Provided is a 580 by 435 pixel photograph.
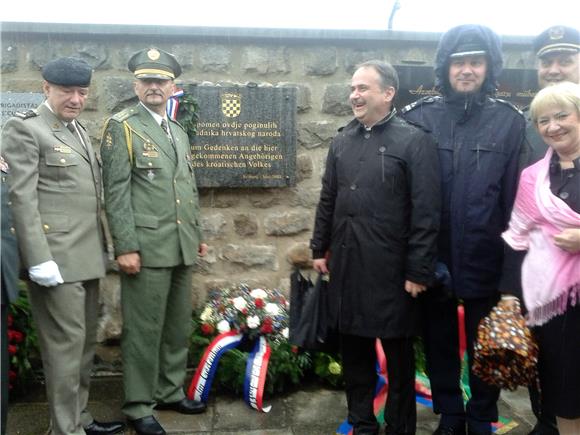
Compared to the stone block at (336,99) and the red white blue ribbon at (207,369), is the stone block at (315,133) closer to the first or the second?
the stone block at (336,99)

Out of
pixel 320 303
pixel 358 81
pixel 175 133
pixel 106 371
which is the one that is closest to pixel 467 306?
pixel 320 303

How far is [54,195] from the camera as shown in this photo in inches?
112

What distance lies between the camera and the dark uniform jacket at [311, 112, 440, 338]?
2729 mm

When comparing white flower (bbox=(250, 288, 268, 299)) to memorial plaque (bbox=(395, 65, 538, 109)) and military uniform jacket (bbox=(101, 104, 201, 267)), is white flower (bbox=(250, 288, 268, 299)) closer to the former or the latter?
military uniform jacket (bbox=(101, 104, 201, 267))

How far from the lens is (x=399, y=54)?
14.1 feet

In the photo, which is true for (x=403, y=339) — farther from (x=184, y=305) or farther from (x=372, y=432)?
(x=184, y=305)

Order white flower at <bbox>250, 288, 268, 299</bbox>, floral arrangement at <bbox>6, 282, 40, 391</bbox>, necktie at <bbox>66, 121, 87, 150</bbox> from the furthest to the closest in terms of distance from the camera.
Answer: white flower at <bbox>250, 288, 268, 299</bbox> → floral arrangement at <bbox>6, 282, 40, 391</bbox> → necktie at <bbox>66, 121, 87, 150</bbox>

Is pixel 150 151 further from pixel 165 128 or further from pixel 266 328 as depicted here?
pixel 266 328

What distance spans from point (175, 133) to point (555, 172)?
202 cm

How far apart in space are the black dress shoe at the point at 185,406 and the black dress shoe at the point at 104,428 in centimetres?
30

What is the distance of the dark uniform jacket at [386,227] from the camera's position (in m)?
2.73

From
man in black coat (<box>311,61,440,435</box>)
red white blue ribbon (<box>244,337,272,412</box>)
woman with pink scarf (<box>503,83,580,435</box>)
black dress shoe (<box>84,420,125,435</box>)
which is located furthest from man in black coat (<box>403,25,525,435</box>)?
black dress shoe (<box>84,420,125,435</box>)

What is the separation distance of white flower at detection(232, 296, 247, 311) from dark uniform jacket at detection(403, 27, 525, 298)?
1.51m

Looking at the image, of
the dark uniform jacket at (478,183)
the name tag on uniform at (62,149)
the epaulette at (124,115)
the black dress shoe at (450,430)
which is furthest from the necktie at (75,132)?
the black dress shoe at (450,430)
